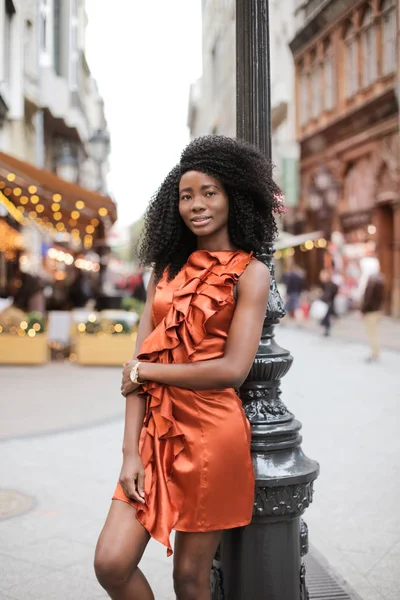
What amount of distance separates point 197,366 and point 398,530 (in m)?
2.65

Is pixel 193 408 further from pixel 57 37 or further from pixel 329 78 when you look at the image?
pixel 329 78

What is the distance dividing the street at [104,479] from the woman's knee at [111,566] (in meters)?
1.40

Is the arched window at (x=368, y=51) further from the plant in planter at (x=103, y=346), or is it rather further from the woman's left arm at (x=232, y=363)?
the woman's left arm at (x=232, y=363)

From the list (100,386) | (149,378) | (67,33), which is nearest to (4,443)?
(100,386)

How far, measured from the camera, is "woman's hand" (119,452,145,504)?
2.25 meters

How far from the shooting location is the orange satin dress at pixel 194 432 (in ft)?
7.41

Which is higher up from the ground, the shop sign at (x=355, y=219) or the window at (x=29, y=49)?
the window at (x=29, y=49)

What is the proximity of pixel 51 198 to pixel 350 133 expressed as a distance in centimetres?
1515

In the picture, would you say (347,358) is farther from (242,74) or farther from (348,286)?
(348,286)

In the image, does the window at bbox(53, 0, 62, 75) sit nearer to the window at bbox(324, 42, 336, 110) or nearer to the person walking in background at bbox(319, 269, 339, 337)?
the window at bbox(324, 42, 336, 110)

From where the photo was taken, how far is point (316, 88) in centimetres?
2639

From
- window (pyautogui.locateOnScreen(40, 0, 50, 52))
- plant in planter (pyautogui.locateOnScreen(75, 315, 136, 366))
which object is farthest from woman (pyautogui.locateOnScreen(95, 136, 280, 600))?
window (pyautogui.locateOnScreen(40, 0, 50, 52))

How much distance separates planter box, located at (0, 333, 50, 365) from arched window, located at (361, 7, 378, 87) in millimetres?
11348

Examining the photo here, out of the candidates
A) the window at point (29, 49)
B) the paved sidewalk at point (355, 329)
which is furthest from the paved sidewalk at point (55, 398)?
the window at point (29, 49)
